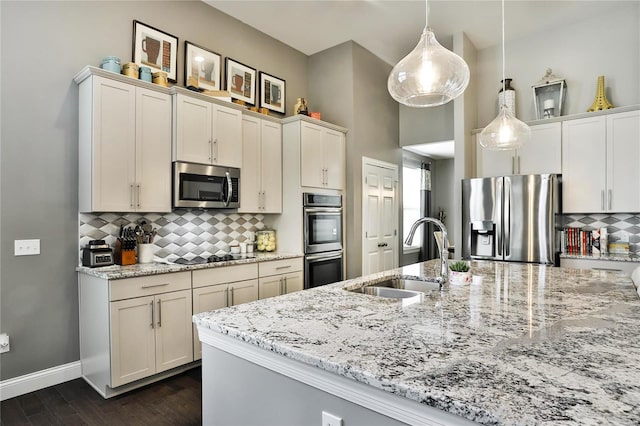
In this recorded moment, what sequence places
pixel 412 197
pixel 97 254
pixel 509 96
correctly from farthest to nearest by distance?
pixel 412 197 → pixel 509 96 → pixel 97 254

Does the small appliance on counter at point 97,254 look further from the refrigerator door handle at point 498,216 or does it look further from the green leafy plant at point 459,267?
the refrigerator door handle at point 498,216

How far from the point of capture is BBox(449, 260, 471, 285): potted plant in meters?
2.05

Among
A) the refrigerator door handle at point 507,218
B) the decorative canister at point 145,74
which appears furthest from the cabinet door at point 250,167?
the refrigerator door handle at point 507,218

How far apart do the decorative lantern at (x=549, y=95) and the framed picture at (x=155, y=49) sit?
397 centimetres

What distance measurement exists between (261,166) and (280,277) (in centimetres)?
122

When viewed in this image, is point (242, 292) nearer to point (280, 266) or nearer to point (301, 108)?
point (280, 266)

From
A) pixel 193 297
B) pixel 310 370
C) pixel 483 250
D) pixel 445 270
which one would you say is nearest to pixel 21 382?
pixel 193 297

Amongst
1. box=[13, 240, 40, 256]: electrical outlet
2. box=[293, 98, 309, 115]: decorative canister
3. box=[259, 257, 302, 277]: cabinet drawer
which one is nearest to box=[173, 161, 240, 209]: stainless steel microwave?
box=[259, 257, 302, 277]: cabinet drawer

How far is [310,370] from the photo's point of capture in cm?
107

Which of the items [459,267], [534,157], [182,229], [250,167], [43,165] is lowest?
[459,267]

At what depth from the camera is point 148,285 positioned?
2.71 meters

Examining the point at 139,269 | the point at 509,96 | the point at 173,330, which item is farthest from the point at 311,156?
the point at 509,96

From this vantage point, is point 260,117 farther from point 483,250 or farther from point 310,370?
point 310,370

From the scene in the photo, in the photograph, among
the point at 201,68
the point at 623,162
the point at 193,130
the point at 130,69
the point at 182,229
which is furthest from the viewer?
the point at 201,68
